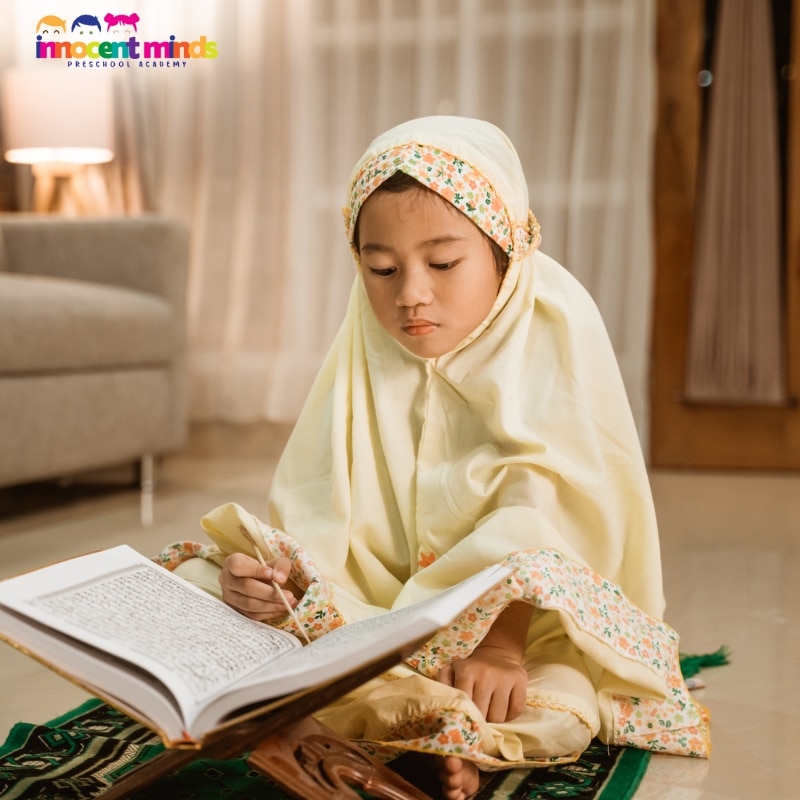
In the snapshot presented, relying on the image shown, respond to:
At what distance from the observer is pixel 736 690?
1.21 m

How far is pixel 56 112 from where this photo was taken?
2.97m

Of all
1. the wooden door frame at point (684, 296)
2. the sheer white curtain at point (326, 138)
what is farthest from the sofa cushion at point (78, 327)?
the wooden door frame at point (684, 296)

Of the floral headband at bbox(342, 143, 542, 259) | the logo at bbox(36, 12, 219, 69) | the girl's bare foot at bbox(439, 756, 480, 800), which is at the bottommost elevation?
the girl's bare foot at bbox(439, 756, 480, 800)

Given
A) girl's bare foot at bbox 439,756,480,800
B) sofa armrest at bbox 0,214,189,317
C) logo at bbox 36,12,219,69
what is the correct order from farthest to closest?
logo at bbox 36,12,219,69
sofa armrest at bbox 0,214,189,317
girl's bare foot at bbox 439,756,480,800

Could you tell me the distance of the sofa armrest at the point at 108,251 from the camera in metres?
2.45

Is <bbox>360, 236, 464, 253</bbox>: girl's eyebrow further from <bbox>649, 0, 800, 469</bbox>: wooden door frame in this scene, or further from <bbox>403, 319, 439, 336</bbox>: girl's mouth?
<bbox>649, 0, 800, 469</bbox>: wooden door frame

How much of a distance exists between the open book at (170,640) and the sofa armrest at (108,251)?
1653mm

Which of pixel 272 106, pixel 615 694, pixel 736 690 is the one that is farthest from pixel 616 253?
pixel 615 694

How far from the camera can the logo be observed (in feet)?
10.1

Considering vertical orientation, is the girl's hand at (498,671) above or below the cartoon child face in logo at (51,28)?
below

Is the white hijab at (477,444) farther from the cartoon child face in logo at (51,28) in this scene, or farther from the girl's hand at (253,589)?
the cartoon child face in logo at (51,28)

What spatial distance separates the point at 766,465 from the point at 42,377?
1.90m

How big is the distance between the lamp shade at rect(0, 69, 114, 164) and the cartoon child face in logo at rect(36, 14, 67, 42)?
0.70ft

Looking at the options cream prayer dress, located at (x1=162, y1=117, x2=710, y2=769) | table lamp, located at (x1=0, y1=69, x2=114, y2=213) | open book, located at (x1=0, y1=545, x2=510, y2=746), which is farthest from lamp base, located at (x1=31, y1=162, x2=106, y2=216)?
open book, located at (x1=0, y1=545, x2=510, y2=746)
